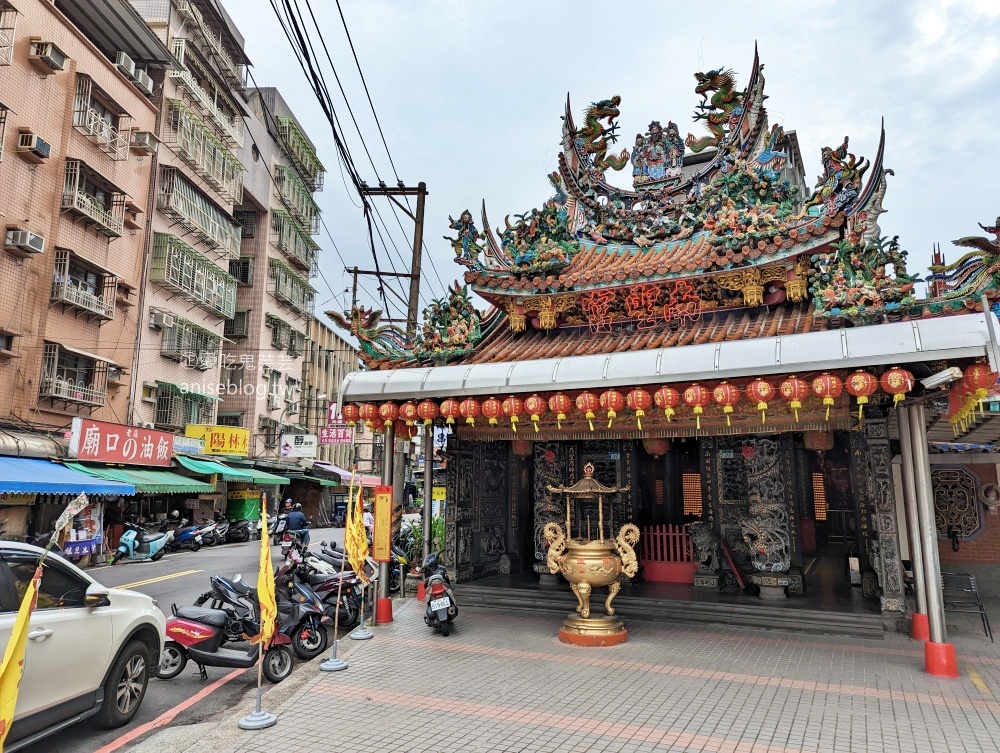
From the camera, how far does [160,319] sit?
24969 mm

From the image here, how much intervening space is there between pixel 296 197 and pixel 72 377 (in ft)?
68.8

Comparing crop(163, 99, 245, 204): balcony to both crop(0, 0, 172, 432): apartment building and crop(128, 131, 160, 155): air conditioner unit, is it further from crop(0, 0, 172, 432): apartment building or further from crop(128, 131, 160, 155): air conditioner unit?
crop(128, 131, 160, 155): air conditioner unit

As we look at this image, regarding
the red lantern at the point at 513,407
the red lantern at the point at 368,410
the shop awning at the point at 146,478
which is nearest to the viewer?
the red lantern at the point at 513,407

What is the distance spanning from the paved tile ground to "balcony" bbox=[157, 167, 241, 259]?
2239 centimetres

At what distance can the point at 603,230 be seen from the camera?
1209 cm

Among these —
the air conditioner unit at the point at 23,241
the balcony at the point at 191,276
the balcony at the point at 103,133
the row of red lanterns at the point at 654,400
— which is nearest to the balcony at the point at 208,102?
the balcony at the point at 103,133

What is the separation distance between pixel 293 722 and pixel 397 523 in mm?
8433

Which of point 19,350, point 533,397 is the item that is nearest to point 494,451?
point 533,397

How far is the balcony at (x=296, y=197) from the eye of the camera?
3666 cm

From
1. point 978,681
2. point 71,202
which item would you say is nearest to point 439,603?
point 978,681

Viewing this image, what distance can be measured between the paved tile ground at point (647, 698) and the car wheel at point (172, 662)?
6.29 ft

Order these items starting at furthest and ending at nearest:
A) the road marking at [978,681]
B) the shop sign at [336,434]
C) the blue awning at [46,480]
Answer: the shop sign at [336,434] < the blue awning at [46,480] < the road marking at [978,681]

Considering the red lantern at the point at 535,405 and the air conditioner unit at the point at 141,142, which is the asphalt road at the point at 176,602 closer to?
the red lantern at the point at 535,405

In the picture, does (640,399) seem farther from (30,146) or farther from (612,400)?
(30,146)
